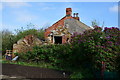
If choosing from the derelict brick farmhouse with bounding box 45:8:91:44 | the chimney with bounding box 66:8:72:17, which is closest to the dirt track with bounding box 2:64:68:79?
the derelict brick farmhouse with bounding box 45:8:91:44

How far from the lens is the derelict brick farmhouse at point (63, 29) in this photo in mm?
18344

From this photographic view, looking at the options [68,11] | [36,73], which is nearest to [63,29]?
[68,11]

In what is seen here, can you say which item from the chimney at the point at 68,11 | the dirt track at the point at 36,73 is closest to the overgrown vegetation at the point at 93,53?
the dirt track at the point at 36,73

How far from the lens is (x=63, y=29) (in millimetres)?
18391

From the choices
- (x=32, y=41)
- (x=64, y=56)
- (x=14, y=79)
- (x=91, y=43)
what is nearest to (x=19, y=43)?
(x=32, y=41)

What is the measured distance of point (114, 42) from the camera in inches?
350

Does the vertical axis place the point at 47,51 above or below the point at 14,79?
above

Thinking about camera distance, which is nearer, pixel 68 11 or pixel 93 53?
pixel 93 53

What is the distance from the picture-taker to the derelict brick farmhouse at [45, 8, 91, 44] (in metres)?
18.3

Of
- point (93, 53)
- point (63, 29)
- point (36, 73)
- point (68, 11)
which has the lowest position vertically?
point (36, 73)

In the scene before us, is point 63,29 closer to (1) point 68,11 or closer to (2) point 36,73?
(1) point 68,11

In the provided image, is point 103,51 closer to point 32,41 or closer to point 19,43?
point 32,41

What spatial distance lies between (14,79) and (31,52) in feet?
22.1

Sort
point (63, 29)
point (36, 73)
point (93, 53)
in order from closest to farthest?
point (93, 53) → point (36, 73) → point (63, 29)
